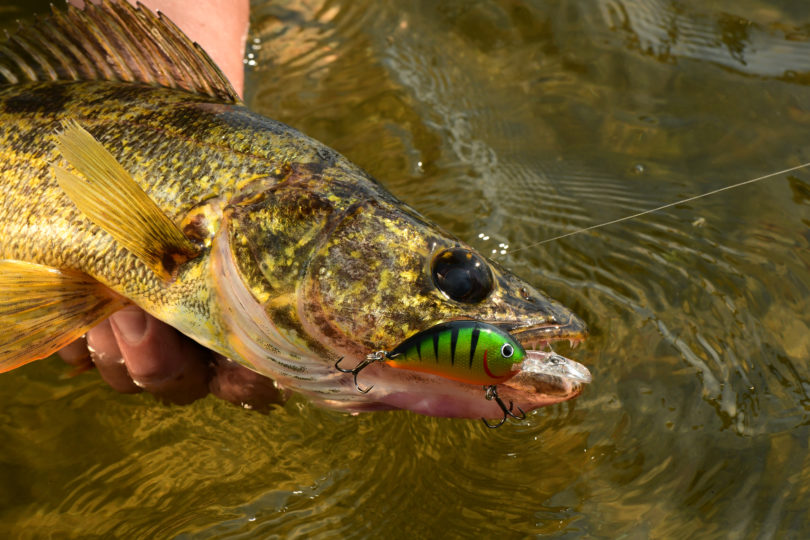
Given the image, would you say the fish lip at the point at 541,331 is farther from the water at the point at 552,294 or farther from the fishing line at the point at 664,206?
the fishing line at the point at 664,206

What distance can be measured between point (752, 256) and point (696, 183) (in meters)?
0.50

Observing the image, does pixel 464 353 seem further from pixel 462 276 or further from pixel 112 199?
pixel 112 199

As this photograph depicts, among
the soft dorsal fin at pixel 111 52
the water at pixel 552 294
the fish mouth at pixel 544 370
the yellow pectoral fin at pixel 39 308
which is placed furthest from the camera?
the water at pixel 552 294

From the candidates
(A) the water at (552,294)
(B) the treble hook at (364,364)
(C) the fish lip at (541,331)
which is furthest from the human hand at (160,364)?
(C) the fish lip at (541,331)

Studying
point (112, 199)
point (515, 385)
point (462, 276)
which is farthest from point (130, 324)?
point (515, 385)

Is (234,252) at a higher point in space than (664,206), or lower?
higher

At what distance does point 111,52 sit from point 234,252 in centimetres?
100

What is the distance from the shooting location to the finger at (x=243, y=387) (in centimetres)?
298

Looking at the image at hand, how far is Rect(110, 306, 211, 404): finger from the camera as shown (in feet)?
9.29

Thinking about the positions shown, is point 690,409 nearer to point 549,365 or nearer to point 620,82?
point 549,365

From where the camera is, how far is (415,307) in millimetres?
2248

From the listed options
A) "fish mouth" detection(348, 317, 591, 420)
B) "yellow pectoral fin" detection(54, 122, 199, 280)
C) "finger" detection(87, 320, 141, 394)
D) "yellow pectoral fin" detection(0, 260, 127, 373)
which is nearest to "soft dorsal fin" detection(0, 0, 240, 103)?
"yellow pectoral fin" detection(54, 122, 199, 280)

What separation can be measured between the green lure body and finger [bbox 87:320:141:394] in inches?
54.4

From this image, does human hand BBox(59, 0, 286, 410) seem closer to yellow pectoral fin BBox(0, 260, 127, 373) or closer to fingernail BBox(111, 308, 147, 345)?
fingernail BBox(111, 308, 147, 345)
